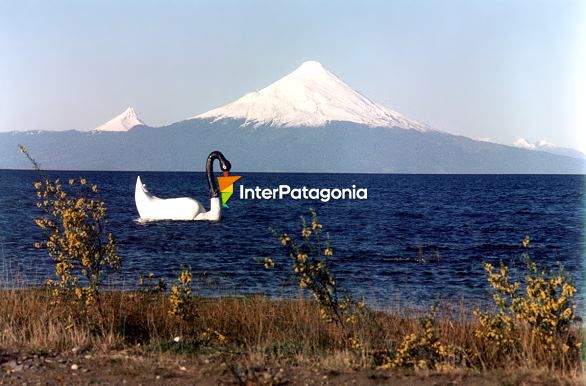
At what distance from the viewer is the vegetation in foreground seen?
9.60 m

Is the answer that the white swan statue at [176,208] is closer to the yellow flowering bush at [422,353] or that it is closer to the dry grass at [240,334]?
the dry grass at [240,334]

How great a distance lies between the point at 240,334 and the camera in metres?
12.2

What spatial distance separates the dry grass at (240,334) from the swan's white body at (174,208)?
29.5m

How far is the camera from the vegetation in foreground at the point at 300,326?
378 inches

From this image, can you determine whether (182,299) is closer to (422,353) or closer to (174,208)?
(422,353)

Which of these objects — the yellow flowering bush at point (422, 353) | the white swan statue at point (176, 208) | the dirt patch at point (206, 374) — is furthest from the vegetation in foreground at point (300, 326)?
the white swan statue at point (176, 208)

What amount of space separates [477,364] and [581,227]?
43.1 metres

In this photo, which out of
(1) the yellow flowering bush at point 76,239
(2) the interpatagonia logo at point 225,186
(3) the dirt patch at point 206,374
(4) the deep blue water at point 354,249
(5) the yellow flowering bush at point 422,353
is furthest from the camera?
(2) the interpatagonia logo at point 225,186

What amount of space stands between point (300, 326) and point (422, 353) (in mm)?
2927

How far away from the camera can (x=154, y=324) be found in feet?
39.1

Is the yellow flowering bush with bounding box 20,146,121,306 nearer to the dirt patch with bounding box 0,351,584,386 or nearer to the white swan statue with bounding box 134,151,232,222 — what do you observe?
the dirt patch with bounding box 0,351,584,386

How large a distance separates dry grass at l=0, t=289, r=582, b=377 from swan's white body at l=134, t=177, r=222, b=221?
29469 mm

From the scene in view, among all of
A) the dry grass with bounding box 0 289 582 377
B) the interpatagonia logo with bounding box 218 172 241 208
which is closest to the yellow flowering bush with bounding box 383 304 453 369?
the dry grass with bounding box 0 289 582 377

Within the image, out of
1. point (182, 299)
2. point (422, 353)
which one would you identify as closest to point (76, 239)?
point (182, 299)
